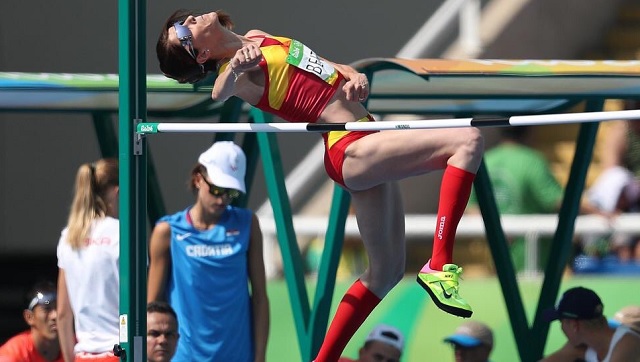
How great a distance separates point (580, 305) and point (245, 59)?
2.45 metres

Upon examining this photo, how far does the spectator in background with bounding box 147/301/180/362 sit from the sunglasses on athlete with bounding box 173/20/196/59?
1702 mm

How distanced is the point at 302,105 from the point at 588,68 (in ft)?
5.80

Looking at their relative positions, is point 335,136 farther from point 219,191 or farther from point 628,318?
point 628,318

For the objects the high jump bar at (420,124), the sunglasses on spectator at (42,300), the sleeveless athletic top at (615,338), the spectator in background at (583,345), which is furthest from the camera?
the sunglasses on spectator at (42,300)

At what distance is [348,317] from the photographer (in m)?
7.18

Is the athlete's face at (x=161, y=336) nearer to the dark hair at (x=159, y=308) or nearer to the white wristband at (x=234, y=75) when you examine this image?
the dark hair at (x=159, y=308)

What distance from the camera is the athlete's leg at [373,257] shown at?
7.05 m

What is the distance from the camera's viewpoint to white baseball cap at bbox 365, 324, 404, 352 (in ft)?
29.0

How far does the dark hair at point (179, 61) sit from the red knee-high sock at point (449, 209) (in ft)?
3.41

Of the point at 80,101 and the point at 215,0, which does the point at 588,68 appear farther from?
the point at 215,0

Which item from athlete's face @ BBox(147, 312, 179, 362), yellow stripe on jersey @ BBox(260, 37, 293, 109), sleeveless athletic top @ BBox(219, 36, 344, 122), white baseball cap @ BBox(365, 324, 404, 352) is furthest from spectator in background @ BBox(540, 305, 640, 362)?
yellow stripe on jersey @ BBox(260, 37, 293, 109)

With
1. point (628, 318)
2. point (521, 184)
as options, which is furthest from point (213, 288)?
point (521, 184)

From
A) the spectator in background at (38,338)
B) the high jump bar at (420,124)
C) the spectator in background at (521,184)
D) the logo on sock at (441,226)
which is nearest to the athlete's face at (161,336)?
the spectator in background at (38,338)

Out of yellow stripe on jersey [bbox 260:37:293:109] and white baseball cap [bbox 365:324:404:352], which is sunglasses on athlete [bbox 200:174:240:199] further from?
yellow stripe on jersey [bbox 260:37:293:109]
